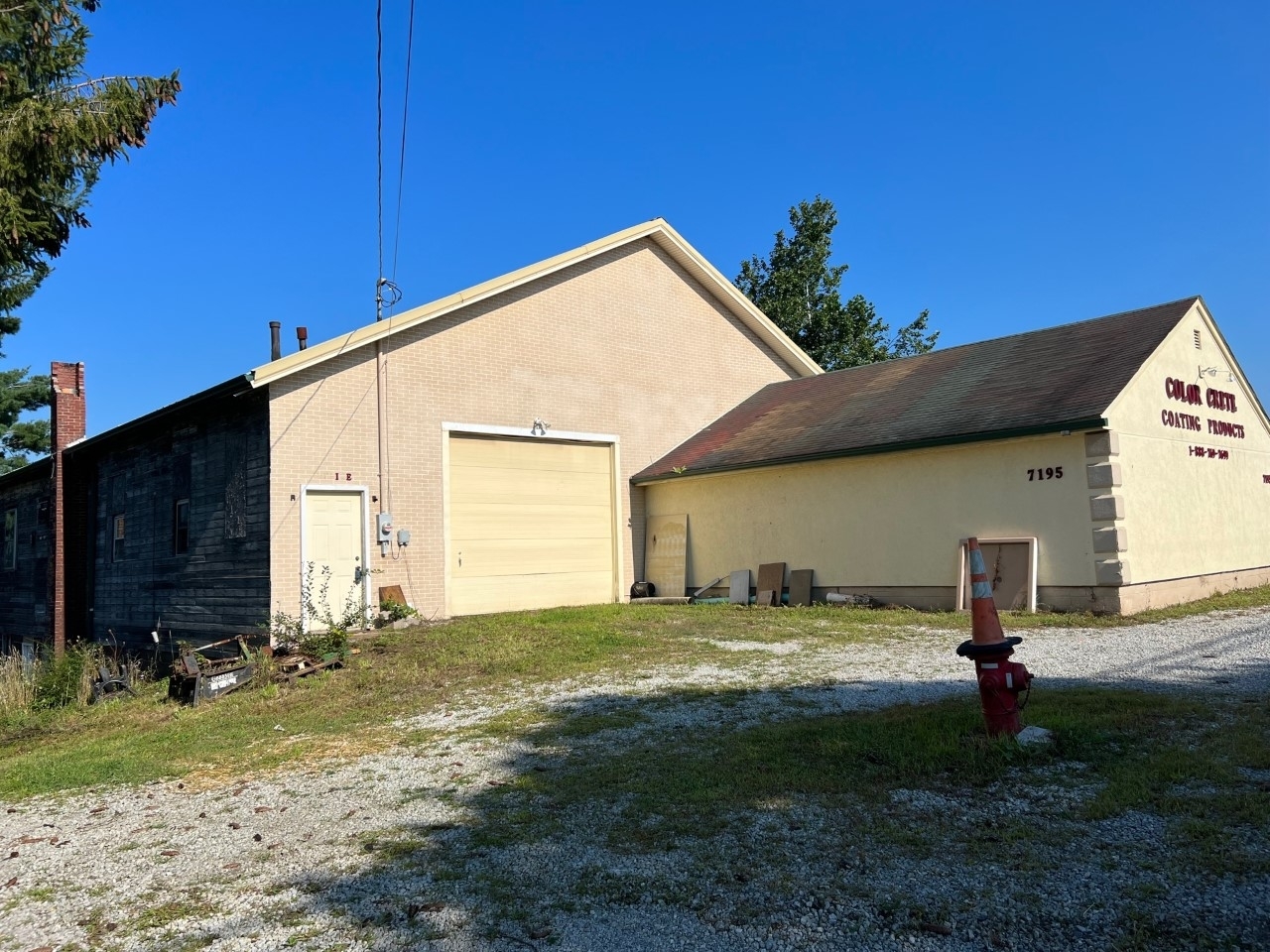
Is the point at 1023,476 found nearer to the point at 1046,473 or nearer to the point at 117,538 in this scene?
the point at 1046,473

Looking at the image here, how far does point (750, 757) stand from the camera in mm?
5852

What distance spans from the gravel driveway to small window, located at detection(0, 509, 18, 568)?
20.0m

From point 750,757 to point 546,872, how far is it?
6.54 ft

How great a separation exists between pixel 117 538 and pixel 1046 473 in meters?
17.6

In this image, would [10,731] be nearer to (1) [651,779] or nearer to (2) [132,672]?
(2) [132,672]

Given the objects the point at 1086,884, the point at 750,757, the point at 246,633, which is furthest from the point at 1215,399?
the point at 246,633

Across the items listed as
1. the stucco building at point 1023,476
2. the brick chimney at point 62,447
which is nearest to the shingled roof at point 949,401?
the stucco building at point 1023,476

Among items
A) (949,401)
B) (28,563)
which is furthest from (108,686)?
(949,401)

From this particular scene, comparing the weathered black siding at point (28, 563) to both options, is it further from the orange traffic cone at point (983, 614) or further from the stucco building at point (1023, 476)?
the orange traffic cone at point (983, 614)

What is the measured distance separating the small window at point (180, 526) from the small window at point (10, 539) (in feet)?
30.8

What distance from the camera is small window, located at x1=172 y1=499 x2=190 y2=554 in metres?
16.5

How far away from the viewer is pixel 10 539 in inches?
926

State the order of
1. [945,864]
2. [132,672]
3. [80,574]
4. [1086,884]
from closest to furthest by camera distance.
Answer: [1086,884] < [945,864] < [132,672] < [80,574]

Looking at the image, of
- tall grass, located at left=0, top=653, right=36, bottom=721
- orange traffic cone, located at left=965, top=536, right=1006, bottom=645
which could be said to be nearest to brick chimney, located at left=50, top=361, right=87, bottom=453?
tall grass, located at left=0, top=653, right=36, bottom=721
